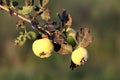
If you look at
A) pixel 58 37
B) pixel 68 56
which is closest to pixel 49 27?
pixel 58 37

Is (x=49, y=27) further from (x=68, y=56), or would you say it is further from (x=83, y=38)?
(x=68, y=56)

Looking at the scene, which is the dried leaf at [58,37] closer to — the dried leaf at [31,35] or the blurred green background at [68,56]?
the dried leaf at [31,35]

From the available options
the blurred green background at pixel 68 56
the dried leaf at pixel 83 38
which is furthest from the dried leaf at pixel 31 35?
the blurred green background at pixel 68 56

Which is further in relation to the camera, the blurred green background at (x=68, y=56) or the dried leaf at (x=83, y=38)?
the blurred green background at (x=68, y=56)

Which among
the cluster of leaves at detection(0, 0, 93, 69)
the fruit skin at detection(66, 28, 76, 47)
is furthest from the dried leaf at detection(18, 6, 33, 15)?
the fruit skin at detection(66, 28, 76, 47)

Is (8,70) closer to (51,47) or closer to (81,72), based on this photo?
(81,72)

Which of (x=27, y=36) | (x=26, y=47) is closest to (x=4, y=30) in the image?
(x=26, y=47)
